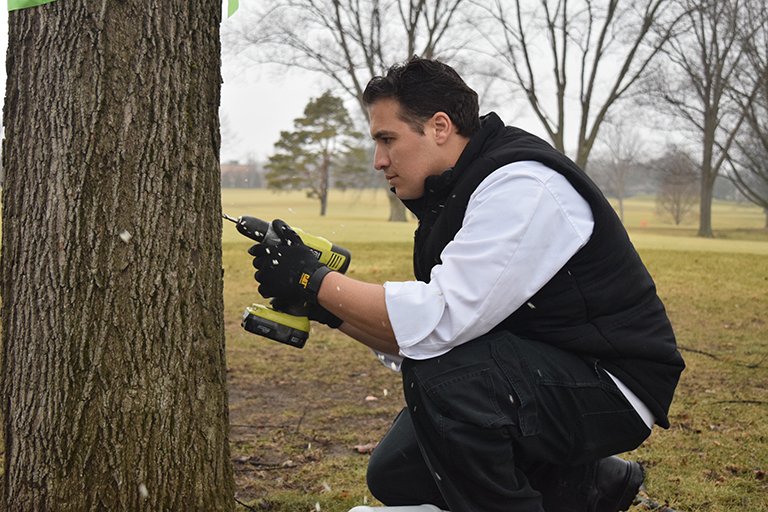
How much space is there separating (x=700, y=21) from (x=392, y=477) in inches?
956

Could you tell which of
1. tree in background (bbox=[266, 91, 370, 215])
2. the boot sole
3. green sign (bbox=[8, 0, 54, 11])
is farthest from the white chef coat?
tree in background (bbox=[266, 91, 370, 215])

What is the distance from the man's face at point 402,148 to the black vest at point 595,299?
11 cm

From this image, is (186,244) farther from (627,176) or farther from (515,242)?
(627,176)

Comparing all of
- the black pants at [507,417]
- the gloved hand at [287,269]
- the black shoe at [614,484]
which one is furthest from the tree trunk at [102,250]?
the black shoe at [614,484]

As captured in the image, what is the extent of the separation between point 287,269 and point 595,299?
98 centimetres

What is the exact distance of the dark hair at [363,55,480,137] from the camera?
8.35 feet

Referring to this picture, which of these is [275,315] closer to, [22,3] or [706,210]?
[22,3]

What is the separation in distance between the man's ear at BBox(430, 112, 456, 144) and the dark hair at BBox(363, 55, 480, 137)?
0.06 feet

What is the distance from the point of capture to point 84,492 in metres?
2.36

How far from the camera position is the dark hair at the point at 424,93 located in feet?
8.35

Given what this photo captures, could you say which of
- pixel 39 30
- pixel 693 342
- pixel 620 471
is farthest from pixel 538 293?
pixel 693 342

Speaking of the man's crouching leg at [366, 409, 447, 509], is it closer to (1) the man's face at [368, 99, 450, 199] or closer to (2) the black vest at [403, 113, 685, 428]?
(2) the black vest at [403, 113, 685, 428]

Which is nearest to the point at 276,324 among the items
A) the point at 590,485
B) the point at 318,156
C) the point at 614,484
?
the point at 590,485

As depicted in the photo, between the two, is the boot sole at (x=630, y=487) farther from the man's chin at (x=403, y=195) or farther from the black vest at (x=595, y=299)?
the man's chin at (x=403, y=195)
